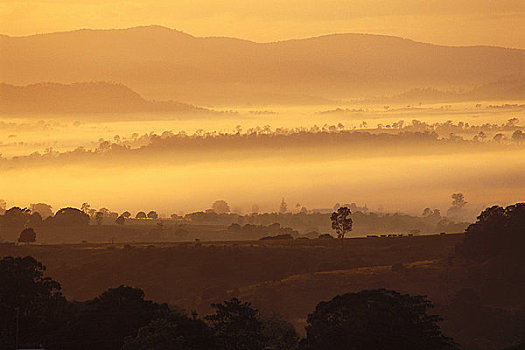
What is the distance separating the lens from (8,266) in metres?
131

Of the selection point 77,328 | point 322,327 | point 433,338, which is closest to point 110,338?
point 77,328

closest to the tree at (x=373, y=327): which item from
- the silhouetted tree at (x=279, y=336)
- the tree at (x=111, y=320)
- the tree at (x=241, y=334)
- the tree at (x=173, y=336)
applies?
the silhouetted tree at (x=279, y=336)

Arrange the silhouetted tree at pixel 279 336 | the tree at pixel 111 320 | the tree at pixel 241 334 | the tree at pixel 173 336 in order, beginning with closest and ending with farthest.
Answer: the tree at pixel 173 336, the tree at pixel 241 334, the tree at pixel 111 320, the silhouetted tree at pixel 279 336

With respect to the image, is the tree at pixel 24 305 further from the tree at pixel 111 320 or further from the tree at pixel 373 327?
the tree at pixel 373 327

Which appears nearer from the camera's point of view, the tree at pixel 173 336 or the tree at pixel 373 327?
the tree at pixel 173 336

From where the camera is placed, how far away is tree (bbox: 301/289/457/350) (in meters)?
119

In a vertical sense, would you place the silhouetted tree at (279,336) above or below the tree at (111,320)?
below

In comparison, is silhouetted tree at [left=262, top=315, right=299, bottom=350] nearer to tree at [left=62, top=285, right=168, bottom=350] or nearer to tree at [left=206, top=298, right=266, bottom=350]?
tree at [left=206, top=298, right=266, bottom=350]

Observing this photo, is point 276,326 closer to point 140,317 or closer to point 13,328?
point 140,317

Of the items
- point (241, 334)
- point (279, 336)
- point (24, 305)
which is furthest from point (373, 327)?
point (24, 305)

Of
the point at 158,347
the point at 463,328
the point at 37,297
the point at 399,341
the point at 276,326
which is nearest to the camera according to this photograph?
the point at 158,347

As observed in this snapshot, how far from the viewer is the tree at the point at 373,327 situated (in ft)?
392

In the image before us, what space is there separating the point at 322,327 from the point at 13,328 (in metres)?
32.7

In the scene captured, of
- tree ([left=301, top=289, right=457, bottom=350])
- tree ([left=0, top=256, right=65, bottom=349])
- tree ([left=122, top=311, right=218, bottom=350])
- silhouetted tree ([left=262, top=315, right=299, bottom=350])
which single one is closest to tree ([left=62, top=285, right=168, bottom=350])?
tree ([left=0, top=256, right=65, bottom=349])
